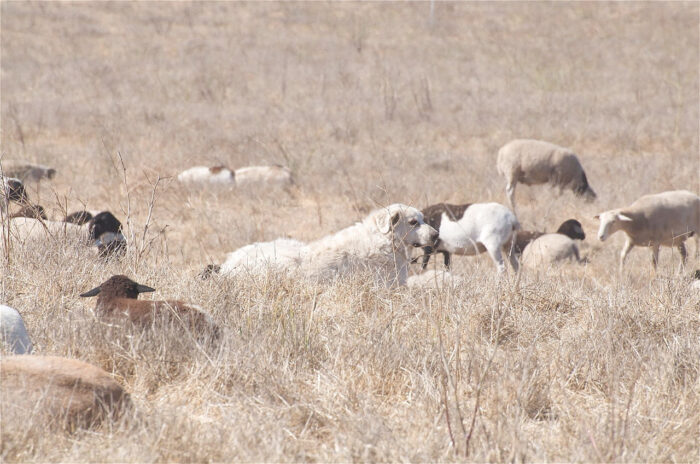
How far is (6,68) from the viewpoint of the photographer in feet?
76.6

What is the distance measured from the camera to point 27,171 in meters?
11.4

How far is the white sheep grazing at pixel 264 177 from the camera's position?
11938 mm

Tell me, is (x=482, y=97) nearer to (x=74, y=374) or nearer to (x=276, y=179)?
(x=276, y=179)

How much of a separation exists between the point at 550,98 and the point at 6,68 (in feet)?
60.9

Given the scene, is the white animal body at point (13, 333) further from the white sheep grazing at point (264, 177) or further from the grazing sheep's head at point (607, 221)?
the white sheep grazing at point (264, 177)

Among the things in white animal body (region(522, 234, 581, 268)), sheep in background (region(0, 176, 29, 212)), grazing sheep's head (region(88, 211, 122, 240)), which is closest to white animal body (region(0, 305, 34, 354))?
sheep in background (region(0, 176, 29, 212))

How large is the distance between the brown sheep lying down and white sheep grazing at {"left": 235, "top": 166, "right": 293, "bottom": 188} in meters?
8.26

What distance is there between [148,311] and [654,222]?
782 centimetres

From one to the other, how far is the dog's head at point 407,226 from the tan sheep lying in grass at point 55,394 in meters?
3.84

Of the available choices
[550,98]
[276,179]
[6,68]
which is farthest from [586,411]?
[6,68]

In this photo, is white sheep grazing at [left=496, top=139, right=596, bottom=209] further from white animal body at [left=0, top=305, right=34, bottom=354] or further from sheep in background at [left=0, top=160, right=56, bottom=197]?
white animal body at [left=0, top=305, right=34, bottom=354]

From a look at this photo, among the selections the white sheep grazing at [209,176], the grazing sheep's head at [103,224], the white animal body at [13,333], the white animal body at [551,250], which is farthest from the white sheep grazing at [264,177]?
the white animal body at [13,333]

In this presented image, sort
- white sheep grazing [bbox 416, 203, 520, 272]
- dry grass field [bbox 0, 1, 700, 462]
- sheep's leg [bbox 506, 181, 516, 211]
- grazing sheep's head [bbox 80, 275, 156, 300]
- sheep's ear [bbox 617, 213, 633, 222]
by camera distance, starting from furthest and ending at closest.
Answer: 1. sheep's leg [bbox 506, 181, 516, 211]
2. sheep's ear [bbox 617, 213, 633, 222]
3. white sheep grazing [bbox 416, 203, 520, 272]
4. grazing sheep's head [bbox 80, 275, 156, 300]
5. dry grass field [bbox 0, 1, 700, 462]

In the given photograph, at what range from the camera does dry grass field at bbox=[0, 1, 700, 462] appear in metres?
2.75
